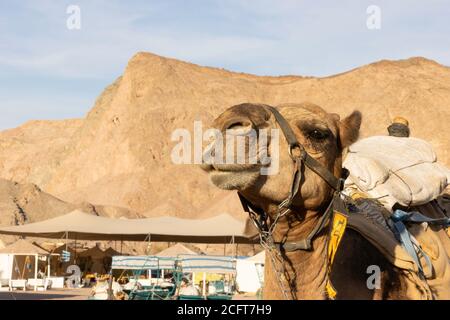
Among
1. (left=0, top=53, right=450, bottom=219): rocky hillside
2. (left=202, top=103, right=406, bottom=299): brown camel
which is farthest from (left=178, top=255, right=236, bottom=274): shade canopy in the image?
(left=0, top=53, right=450, bottom=219): rocky hillside

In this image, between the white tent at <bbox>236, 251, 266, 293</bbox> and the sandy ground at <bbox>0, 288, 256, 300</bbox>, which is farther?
the white tent at <bbox>236, 251, 266, 293</bbox>

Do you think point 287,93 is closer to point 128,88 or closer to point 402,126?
point 128,88

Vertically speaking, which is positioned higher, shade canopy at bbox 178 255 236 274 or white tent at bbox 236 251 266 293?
shade canopy at bbox 178 255 236 274

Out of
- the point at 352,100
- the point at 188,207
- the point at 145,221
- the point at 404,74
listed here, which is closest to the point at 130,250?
the point at 188,207

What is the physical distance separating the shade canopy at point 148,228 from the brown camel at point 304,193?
3749cm

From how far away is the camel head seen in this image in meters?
3.66

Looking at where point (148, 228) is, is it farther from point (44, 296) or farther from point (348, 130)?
point (348, 130)

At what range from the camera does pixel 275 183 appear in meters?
3.87

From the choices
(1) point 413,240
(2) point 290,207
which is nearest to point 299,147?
(2) point 290,207

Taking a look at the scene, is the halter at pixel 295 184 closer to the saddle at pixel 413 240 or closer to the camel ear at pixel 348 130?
the camel ear at pixel 348 130

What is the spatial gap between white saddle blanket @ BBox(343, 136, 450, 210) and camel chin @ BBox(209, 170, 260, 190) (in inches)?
54.1

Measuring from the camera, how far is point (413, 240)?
16.4ft

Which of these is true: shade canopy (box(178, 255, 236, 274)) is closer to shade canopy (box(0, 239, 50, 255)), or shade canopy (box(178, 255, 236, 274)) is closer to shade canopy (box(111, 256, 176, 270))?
shade canopy (box(111, 256, 176, 270))
